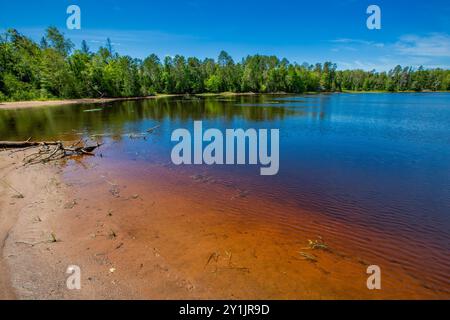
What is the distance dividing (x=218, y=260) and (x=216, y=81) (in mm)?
120463

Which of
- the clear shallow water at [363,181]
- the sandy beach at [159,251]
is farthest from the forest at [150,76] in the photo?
the sandy beach at [159,251]

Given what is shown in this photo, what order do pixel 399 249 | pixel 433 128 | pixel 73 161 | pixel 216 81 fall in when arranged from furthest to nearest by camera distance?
pixel 216 81, pixel 433 128, pixel 73 161, pixel 399 249

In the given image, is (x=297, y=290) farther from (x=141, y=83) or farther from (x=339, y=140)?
(x=141, y=83)

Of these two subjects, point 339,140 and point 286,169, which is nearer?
point 286,169

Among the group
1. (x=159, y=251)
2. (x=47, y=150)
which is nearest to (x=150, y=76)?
(x=47, y=150)

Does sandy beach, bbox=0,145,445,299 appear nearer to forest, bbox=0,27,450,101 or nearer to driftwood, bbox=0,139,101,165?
driftwood, bbox=0,139,101,165

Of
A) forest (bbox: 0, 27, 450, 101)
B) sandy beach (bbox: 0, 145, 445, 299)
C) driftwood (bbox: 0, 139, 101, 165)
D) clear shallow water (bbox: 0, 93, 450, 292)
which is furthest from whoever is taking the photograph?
forest (bbox: 0, 27, 450, 101)

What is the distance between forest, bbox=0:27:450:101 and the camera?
240 feet

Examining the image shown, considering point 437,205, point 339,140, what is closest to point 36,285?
point 437,205

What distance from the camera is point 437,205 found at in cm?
1037

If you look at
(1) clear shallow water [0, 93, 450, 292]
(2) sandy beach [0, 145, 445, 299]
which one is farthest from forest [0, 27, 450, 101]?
(2) sandy beach [0, 145, 445, 299]

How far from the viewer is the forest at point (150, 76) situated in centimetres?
7300

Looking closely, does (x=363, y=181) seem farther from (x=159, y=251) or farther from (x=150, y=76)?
(x=150, y=76)

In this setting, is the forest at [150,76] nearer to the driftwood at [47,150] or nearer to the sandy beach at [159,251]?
the driftwood at [47,150]
